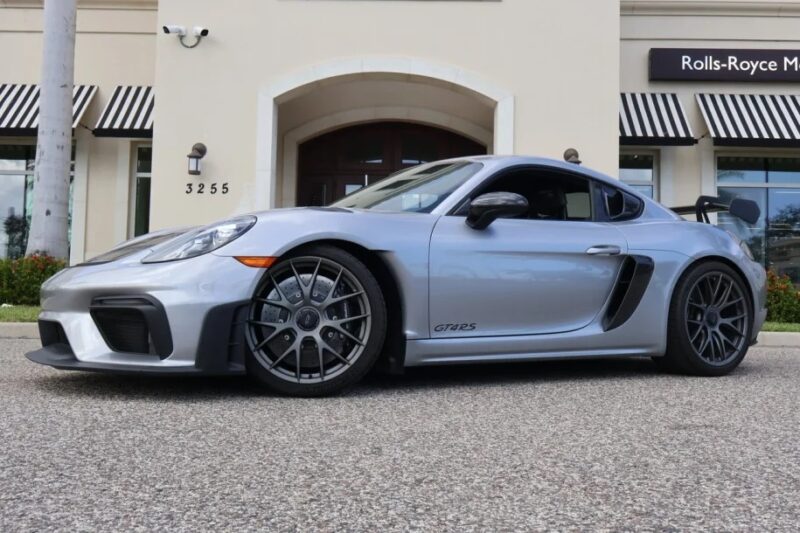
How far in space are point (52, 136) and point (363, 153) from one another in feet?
17.1

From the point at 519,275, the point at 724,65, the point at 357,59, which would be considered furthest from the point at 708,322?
the point at 724,65

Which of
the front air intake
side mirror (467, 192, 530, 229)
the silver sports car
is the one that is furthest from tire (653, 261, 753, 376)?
the front air intake

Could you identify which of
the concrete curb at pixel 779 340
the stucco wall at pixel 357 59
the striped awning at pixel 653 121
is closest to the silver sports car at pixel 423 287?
the concrete curb at pixel 779 340

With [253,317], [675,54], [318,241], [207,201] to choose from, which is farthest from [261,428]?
[675,54]

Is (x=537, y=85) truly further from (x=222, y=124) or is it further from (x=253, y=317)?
(x=253, y=317)

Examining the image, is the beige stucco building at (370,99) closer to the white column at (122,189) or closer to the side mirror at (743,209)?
the white column at (122,189)

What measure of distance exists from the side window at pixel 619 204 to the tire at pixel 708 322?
1.55 feet

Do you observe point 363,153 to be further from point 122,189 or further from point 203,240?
point 203,240

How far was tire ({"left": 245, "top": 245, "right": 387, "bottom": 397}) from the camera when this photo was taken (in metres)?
3.13

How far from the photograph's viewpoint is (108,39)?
12570mm

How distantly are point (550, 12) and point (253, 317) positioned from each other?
8.67 metres

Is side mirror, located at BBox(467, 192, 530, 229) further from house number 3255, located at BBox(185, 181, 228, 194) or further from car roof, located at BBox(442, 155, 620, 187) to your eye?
house number 3255, located at BBox(185, 181, 228, 194)

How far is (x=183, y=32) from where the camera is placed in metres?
10.1

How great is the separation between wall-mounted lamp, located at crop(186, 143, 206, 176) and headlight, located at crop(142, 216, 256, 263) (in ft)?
23.2
